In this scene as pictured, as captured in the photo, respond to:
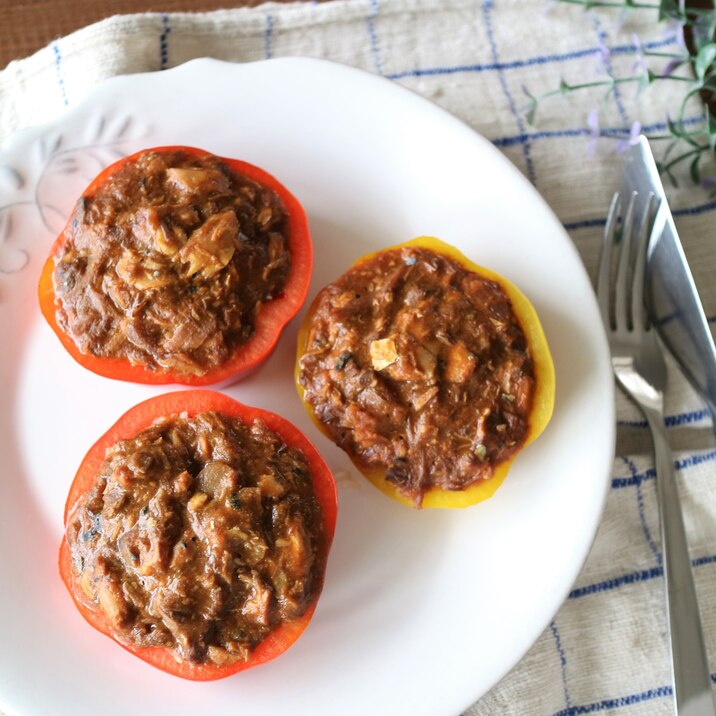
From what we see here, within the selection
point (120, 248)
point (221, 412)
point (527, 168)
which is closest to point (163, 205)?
point (120, 248)

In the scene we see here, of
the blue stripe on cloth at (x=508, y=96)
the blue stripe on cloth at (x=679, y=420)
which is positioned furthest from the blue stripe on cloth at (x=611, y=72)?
the blue stripe on cloth at (x=679, y=420)

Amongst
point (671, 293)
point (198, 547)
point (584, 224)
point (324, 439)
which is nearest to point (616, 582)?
point (671, 293)

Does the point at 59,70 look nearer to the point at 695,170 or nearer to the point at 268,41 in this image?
the point at 268,41

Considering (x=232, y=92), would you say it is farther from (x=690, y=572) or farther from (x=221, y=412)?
(x=690, y=572)

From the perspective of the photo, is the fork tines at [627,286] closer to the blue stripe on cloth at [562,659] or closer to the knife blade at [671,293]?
the knife blade at [671,293]

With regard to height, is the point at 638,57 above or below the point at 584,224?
above
